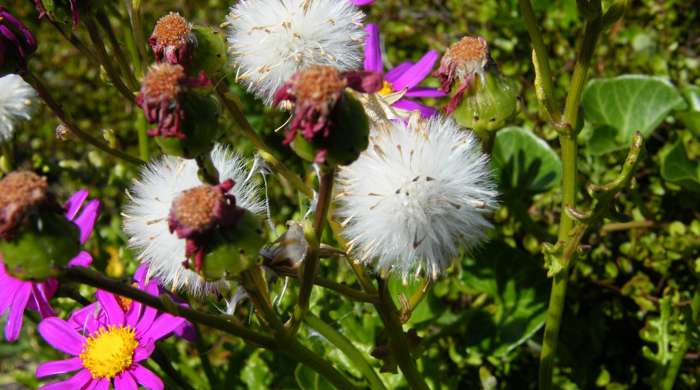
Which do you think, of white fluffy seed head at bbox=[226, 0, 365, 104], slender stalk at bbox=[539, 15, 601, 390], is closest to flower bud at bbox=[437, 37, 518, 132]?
slender stalk at bbox=[539, 15, 601, 390]

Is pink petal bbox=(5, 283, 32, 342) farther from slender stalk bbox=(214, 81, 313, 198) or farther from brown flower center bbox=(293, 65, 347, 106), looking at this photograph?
brown flower center bbox=(293, 65, 347, 106)

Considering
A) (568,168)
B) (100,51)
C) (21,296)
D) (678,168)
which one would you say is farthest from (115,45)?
(678,168)

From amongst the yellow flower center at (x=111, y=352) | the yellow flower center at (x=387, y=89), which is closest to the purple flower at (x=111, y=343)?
the yellow flower center at (x=111, y=352)

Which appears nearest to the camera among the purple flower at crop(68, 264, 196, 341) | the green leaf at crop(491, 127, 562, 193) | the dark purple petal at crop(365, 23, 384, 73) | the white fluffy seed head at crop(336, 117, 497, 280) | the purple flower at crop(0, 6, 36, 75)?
the white fluffy seed head at crop(336, 117, 497, 280)

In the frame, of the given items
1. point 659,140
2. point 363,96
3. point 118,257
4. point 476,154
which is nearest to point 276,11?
point 363,96

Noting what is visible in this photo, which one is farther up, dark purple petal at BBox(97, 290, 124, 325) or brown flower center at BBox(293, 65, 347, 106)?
brown flower center at BBox(293, 65, 347, 106)
